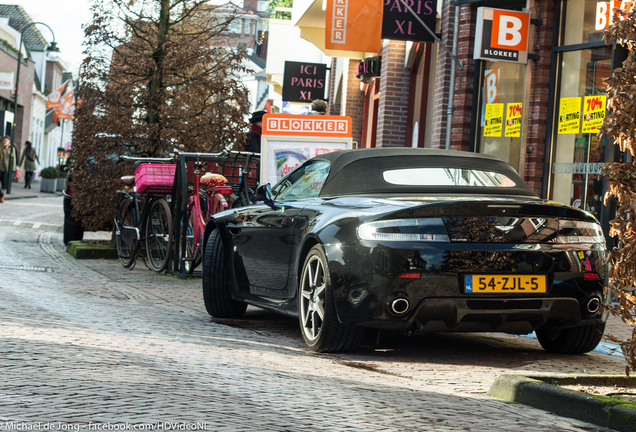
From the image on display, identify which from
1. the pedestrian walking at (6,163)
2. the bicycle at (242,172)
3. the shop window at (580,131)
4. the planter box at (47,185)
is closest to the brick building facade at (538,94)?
the shop window at (580,131)

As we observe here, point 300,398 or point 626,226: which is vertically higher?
point 626,226

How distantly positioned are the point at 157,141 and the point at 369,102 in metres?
10.0

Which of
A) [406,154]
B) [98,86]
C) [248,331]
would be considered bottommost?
[248,331]

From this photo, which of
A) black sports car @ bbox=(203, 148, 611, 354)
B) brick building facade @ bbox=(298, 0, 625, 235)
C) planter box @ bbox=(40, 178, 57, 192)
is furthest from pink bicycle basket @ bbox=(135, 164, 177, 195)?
planter box @ bbox=(40, 178, 57, 192)

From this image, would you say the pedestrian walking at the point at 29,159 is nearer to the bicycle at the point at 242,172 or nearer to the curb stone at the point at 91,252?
the curb stone at the point at 91,252

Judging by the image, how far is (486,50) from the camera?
37.6 ft

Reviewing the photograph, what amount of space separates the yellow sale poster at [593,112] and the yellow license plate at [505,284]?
214 inches

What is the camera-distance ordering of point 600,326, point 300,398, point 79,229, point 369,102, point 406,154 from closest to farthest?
point 300,398 < point 600,326 < point 406,154 < point 79,229 < point 369,102

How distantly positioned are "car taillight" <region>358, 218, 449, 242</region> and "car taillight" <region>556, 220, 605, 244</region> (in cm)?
78

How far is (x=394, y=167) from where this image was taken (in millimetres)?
6285

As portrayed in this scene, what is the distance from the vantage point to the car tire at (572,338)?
5941mm

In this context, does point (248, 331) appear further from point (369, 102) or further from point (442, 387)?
point (369, 102)

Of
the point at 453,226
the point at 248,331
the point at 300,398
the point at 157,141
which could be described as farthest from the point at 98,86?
the point at 300,398

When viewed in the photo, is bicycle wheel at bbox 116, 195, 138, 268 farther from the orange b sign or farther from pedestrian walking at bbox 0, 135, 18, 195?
pedestrian walking at bbox 0, 135, 18, 195
